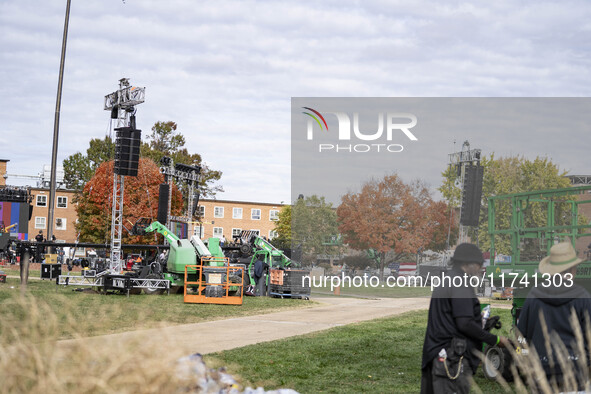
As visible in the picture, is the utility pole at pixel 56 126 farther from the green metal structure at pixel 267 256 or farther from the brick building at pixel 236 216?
the brick building at pixel 236 216

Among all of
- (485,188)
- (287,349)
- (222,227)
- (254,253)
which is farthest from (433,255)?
(222,227)

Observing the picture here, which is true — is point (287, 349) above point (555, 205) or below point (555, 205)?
below

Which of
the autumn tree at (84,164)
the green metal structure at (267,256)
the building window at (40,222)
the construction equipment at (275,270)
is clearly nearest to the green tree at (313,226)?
the construction equipment at (275,270)

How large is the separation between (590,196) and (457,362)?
5.65 m

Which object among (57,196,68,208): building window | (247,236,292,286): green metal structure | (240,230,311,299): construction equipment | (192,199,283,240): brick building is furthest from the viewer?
(192,199,283,240): brick building

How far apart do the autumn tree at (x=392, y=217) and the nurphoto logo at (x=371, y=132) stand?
568 millimetres

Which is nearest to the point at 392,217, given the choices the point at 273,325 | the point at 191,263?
the point at 273,325

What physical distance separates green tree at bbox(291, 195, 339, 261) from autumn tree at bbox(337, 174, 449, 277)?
0.30 m

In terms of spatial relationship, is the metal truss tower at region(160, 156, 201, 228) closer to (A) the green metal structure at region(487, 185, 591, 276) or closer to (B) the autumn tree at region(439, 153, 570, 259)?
(B) the autumn tree at region(439, 153, 570, 259)

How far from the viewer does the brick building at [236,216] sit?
90938mm

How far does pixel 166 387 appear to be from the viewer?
441 cm

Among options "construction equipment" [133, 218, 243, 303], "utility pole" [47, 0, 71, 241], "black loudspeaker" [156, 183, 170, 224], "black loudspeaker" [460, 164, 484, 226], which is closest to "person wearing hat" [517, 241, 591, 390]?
"black loudspeaker" [460, 164, 484, 226]

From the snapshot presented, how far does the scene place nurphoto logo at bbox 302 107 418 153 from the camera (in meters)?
11.1

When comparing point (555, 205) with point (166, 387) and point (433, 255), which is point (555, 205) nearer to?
point (433, 255)
